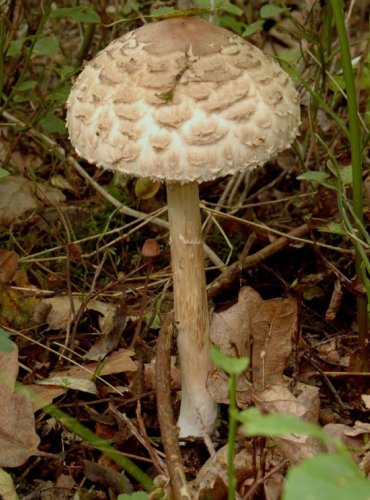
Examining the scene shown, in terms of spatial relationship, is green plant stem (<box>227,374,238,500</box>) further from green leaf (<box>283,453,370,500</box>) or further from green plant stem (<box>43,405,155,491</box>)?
green plant stem (<box>43,405,155,491</box>)

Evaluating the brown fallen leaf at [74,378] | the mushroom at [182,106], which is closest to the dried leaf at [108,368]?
the brown fallen leaf at [74,378]

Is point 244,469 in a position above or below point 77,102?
below

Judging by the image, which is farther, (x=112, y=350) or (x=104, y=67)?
(x=112, y=350)

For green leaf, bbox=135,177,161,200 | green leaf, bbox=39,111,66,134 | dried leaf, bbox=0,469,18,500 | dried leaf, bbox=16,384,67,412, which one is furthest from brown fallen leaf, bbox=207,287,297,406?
green leaf, bbox=39,111,66,134

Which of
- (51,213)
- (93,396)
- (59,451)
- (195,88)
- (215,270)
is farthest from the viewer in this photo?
(51,213)

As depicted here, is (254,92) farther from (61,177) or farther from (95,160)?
(61,177)

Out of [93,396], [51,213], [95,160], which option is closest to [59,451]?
[93,396]
